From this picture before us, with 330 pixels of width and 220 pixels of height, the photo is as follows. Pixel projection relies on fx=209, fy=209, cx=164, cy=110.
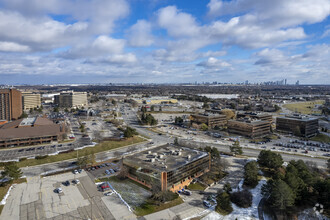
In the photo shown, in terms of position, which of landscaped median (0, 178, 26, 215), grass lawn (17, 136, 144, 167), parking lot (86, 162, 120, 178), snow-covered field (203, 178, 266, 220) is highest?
grass lawn (17, 136, 144, 167)

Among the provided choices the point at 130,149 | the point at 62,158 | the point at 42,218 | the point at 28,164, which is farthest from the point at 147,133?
the point at 42,218

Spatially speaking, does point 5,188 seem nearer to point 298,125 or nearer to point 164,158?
point 164,158

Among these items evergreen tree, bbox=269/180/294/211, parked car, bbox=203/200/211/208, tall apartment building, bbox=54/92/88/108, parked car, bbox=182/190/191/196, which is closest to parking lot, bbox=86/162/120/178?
parked car, bbox=182/190/191/196

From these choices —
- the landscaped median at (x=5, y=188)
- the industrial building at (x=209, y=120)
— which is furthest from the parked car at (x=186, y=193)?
the industrial building at (x=209, y=120)

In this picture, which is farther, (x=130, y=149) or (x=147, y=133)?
(x=147, y=133)

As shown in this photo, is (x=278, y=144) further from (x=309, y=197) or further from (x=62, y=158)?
(x=62, y=158)

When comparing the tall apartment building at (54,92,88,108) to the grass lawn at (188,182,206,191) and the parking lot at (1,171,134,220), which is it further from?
the grass lawn at (188,182,206,191)
